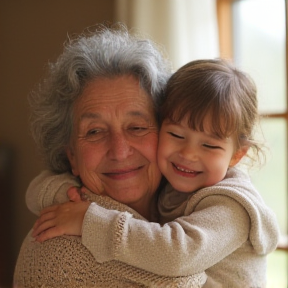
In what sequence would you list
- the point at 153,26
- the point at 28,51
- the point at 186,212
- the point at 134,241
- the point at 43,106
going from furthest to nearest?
1. the point at 28,51
2. the point at 153,26
3. the point at 43,106
4. the point at 186,212
5. the point at 134,241

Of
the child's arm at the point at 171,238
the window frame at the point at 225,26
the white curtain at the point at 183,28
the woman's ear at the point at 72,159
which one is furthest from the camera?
the window frame at the point at 225,26

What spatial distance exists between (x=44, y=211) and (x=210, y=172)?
0.51m

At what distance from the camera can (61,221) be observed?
51.8 inches

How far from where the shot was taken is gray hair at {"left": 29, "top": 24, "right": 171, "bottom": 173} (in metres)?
1.47

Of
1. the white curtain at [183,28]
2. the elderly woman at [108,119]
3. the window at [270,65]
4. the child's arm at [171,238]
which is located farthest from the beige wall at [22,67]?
the child's arm at [171,238]

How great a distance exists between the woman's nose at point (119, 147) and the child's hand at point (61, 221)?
168 mm

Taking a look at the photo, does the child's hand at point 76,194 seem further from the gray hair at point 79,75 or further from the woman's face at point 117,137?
the gray hair at point 79,75

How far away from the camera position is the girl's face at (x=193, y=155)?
136 cm

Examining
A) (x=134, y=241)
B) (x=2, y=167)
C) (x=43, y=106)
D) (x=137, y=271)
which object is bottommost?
(x=2, y=167)

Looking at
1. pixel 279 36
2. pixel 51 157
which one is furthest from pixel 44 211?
pixel 279 36

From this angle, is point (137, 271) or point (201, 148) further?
point (201, 148)

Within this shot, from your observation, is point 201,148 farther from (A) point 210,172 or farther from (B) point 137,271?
(B) point 137,271

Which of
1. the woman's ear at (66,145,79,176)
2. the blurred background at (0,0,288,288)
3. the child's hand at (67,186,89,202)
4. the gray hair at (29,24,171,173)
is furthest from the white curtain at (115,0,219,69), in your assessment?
the child's hand at (67,186,89,202)

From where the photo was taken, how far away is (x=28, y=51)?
3.50 meters
